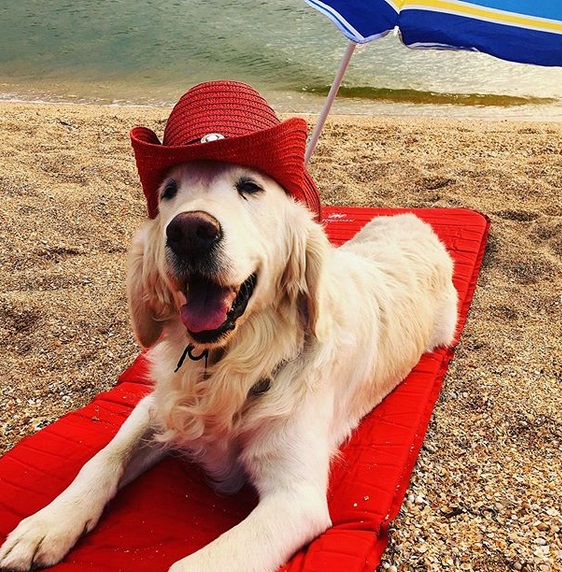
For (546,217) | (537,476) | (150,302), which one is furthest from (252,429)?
(546,217)

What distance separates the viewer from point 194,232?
1.92 metres

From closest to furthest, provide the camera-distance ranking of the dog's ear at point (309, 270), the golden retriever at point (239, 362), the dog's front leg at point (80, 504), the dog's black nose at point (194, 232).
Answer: the dog's black nose at point (194, 232) → the golden retriever at point (239, 362) → the dog's front leg at point (80, 504) → the dog's ear at point (309, 270)

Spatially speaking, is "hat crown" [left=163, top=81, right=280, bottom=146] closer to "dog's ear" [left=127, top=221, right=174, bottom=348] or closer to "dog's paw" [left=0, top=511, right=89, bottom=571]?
"dog's ear" [left=127, top=221, right=174, bottom=348]

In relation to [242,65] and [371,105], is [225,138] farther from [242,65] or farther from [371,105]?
[242,65]

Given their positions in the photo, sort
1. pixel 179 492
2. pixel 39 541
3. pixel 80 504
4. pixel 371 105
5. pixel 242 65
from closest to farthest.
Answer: pixel 39 541
pixel 80 504
pixel 179 492
pixel 371 105
pixel 242 65

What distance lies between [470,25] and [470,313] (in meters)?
1.76

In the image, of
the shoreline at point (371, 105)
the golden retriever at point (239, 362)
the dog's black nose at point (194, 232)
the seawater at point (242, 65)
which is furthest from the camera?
the seawater at point (242, 65)

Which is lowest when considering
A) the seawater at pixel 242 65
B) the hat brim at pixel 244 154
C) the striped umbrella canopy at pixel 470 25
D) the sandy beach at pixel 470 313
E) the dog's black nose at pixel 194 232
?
the seawater at pixel 242 65

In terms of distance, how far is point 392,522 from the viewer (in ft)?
8.09

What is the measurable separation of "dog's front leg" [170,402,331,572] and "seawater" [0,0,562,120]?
8643 mm

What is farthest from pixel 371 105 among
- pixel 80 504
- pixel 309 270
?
pixel 80 504

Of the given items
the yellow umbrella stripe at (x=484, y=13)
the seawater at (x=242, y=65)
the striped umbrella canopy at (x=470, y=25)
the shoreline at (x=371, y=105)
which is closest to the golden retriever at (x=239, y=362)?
the striped umbrella canopy at (x=470, y=25)

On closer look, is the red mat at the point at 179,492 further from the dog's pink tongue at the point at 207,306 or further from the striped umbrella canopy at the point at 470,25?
the striped umbrella canopy at the point at 470,25

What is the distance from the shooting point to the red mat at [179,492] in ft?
7.21
